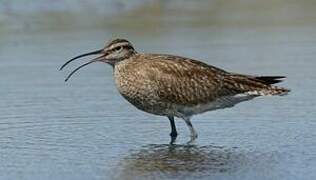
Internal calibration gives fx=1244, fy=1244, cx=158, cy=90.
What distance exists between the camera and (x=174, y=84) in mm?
11414

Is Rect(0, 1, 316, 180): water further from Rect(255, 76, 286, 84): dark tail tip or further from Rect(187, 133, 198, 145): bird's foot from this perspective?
Rect(255, 76, 286, 84): dark tail tip

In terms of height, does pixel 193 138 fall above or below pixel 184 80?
below

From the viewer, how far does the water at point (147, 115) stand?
32.1ft

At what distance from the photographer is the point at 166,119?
12.2 metres

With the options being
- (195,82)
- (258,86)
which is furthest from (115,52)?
(258,86)

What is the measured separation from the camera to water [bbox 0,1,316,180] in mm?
9789

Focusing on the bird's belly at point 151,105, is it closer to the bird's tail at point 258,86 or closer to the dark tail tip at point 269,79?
the bird's tail at point 258,86

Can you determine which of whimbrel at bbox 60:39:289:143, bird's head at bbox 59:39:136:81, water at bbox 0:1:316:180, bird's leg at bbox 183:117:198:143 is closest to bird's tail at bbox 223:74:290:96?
whimbrel at bbox 60:39:289:143

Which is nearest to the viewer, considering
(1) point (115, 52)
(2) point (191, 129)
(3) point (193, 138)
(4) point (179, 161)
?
(4) point (179, 161)

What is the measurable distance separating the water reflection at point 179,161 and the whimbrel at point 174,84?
24.2 inches

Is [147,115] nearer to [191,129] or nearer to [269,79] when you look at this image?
[191,129]

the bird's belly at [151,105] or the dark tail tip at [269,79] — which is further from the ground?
the dark tail tip at [269,79]

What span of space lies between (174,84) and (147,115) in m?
0.90

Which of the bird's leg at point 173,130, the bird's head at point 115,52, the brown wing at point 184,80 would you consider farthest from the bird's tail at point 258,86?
the bird's head at point 115,52
